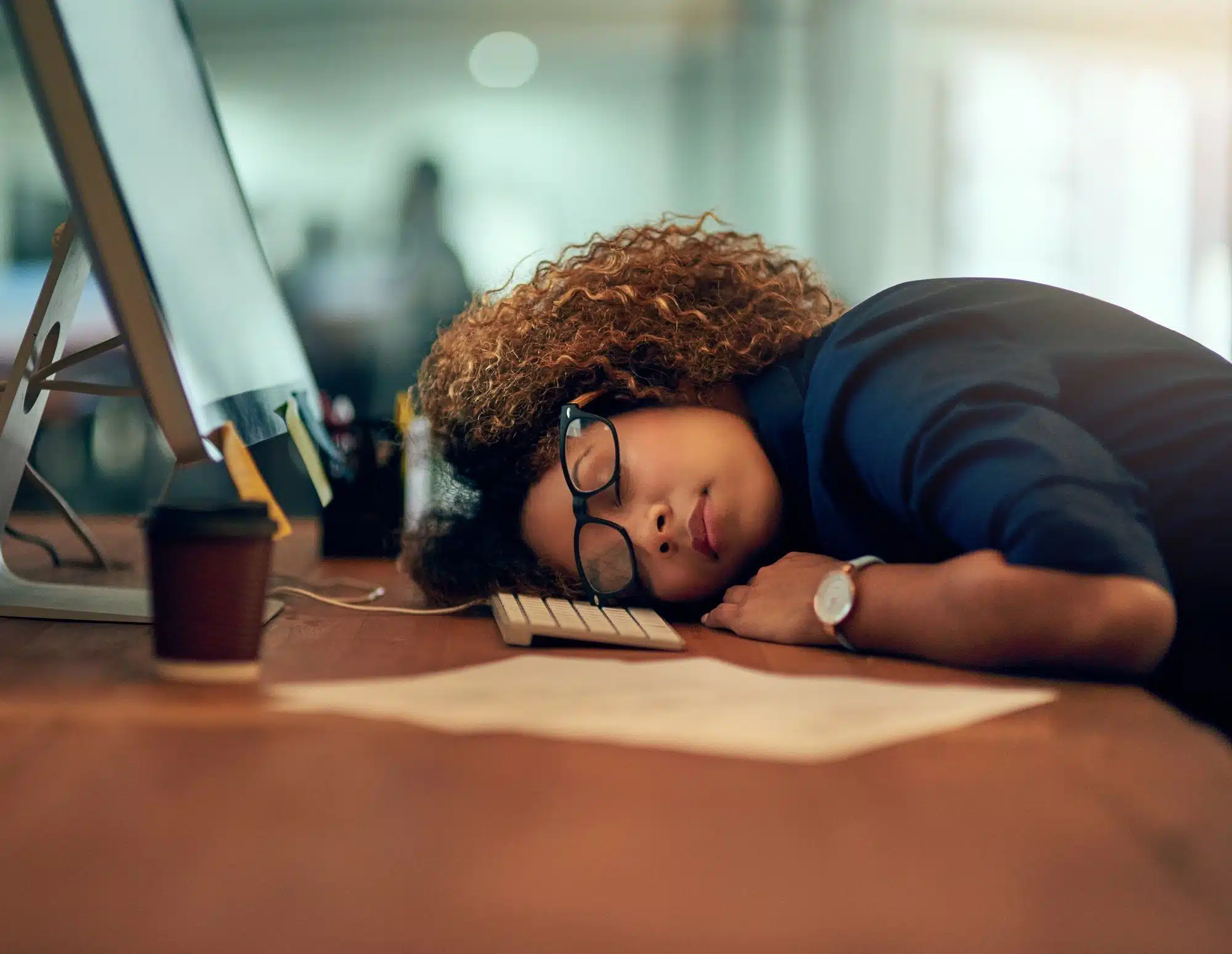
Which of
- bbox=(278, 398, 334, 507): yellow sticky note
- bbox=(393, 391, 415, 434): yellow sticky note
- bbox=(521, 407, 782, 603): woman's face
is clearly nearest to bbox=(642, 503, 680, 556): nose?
bbox=(521, 407, 782, 603): woman's face

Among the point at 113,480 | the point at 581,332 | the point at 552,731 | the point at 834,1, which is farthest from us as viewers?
the point at 834,1

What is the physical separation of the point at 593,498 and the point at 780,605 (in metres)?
0.23

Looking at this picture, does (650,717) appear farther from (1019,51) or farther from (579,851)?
(1019,51)

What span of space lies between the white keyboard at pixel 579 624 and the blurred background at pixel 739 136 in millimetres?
3369

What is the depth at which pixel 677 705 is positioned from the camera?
600 mm

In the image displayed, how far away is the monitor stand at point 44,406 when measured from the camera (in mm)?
868

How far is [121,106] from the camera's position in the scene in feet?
2.42

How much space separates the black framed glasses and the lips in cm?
6

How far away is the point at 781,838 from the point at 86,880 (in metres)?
0.28

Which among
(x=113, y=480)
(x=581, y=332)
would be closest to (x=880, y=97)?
(x=113, y=480)

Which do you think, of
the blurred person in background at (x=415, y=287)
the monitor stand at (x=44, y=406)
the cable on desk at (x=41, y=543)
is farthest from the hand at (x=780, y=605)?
the blurred person in background at (x=415, y=287)

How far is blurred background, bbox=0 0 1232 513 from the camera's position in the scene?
4.30 m

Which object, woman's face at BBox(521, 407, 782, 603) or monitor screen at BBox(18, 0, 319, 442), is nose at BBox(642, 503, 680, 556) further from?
monitor screen at BBox(18, 0, 319, 442)

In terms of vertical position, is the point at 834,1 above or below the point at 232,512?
above
